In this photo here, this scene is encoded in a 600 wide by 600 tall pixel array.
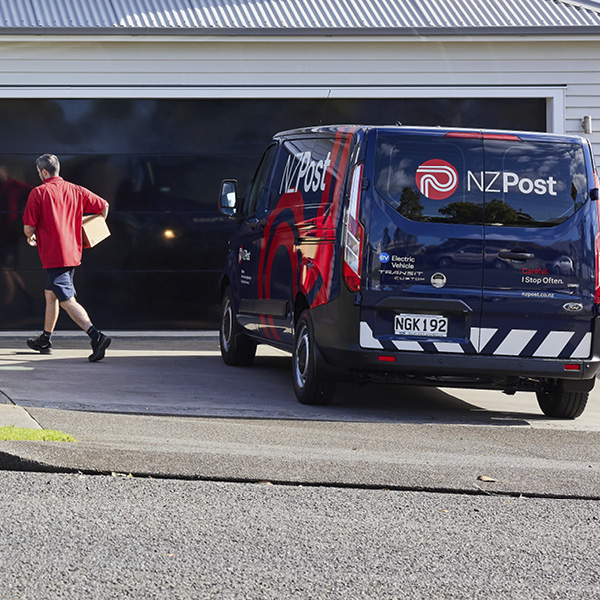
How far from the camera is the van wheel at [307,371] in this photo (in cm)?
829

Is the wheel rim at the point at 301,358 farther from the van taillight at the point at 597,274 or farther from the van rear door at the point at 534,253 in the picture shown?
the van taillight at the point at 597,274

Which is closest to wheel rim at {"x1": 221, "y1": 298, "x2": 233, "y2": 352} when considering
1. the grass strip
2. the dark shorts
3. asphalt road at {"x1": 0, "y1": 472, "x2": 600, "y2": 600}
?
the dark shorts

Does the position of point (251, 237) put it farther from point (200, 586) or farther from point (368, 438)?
point (200, 586)

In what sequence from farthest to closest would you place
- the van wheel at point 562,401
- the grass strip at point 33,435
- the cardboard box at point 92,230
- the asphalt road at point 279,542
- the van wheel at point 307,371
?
the cardboard box at point 92,230 < the van wheel at point 562,401 < the van wheel at point 307,371 < the grass strip at point 33,435 < the asphalt road at point 279,542

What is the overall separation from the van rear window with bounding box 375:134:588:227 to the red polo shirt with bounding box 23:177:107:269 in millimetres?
3837

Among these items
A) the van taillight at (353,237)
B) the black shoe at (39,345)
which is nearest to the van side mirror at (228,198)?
Result: the black shoe at (39,345)

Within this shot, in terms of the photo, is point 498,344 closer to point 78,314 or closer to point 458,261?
point 458,261

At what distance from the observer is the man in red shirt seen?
35.2ft

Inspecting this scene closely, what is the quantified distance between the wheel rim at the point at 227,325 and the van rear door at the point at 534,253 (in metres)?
3.45

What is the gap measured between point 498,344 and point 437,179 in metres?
1.15

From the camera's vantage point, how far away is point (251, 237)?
10.2m

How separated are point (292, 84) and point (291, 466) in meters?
8.29

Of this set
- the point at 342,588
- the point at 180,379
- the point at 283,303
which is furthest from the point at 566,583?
the point at 180,379

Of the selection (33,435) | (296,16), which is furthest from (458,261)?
(296,16)
